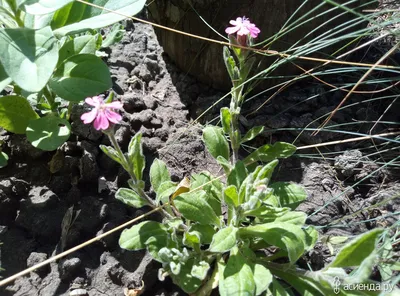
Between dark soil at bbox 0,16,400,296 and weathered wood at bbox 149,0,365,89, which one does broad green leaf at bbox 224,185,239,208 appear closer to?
dark soil at bbox 0,16,400,296

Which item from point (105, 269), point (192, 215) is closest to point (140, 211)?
point (105, 269)

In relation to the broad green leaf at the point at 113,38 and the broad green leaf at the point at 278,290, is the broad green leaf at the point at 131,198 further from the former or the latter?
the broad green leaf at the point at 113,38

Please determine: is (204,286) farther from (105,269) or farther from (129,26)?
(129,26)

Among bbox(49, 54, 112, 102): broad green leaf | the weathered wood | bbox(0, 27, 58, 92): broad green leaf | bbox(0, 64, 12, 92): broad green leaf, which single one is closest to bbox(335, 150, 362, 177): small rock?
the weathered wood

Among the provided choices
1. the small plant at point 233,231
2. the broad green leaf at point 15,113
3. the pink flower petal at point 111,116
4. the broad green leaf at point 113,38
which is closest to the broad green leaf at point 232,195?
the small plant at point 233,231

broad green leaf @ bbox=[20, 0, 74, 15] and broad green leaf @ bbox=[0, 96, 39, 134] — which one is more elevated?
broad green leaf @ bbox=[20, 0, 74, 15]

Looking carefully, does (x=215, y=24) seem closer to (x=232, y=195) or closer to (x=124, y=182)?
(x=124, y=182)

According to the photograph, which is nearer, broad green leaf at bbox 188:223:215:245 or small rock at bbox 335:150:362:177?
broad green leaf at bbox 188:223:215:245
